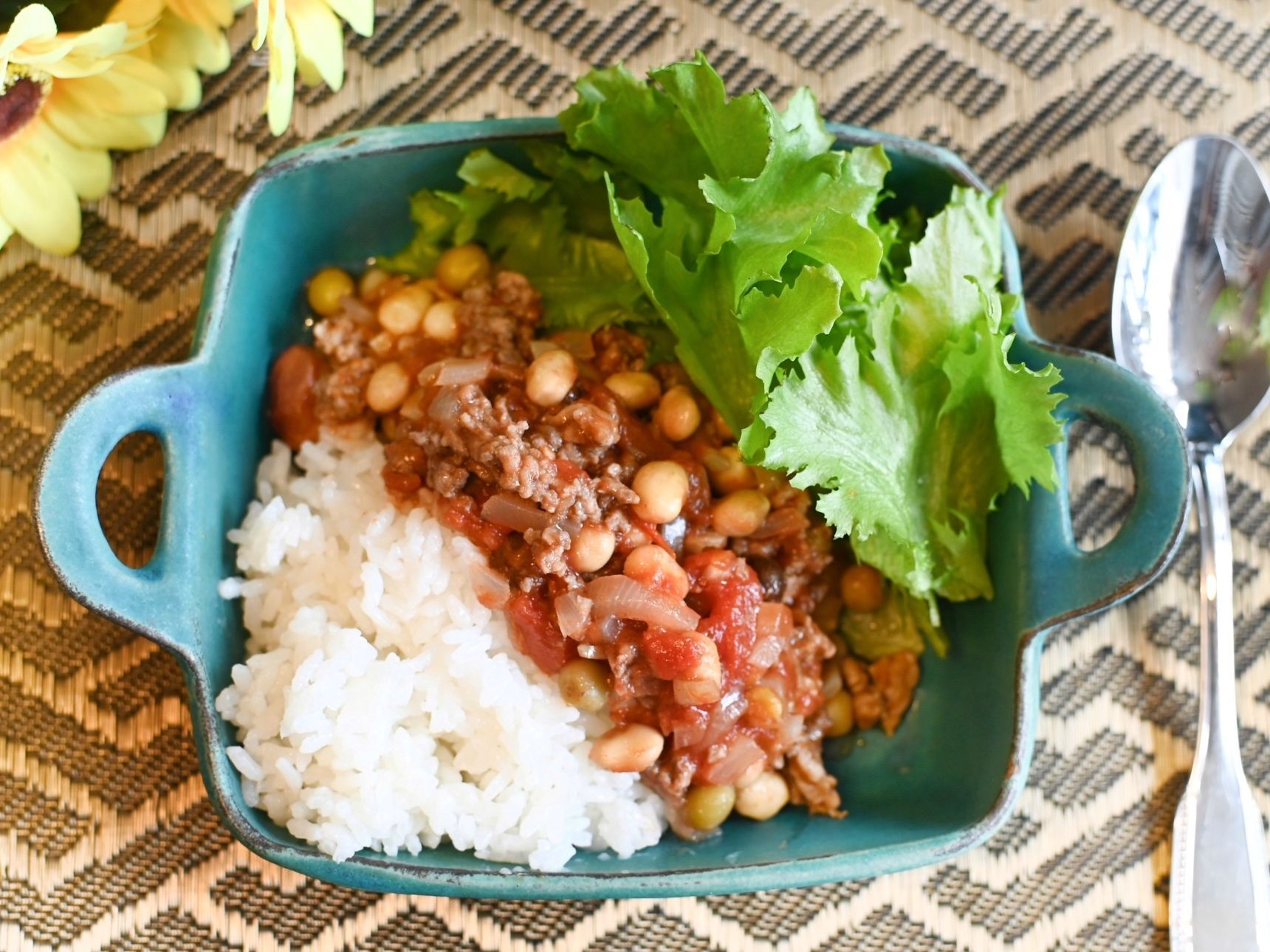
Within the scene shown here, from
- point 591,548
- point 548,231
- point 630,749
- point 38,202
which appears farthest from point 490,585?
point 38,202

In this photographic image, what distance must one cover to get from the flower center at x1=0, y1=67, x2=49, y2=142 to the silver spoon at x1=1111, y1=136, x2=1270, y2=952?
2824 mm

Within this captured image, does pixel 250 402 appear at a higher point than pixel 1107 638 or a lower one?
higher

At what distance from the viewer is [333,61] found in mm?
2682

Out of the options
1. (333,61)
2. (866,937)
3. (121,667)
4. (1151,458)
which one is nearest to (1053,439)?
(1151,458)

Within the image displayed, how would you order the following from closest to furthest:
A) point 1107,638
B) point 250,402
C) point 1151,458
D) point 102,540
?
1. point 102,540
2. point 1151,458
3. point 250,402
4. point 1107,638

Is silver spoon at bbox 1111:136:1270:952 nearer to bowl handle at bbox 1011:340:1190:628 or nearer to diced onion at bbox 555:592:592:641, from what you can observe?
bowl handle at bbox 1011:340:1190:628

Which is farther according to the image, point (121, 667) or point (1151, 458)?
point (121, 667)

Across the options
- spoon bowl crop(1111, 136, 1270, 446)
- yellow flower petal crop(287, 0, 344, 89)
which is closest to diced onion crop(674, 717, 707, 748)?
spoon bowl crop(1111, 136, 1270, 446)

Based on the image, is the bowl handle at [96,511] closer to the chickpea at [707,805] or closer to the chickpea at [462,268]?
the chickpea at [462,268]

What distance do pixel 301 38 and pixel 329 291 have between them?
71cm

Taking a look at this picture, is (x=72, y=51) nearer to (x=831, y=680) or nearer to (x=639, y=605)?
(x=639, y=605)

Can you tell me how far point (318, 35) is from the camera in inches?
103

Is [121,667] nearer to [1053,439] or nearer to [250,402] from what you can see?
[250,402]

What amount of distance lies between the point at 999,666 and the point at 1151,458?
24.1 inches
